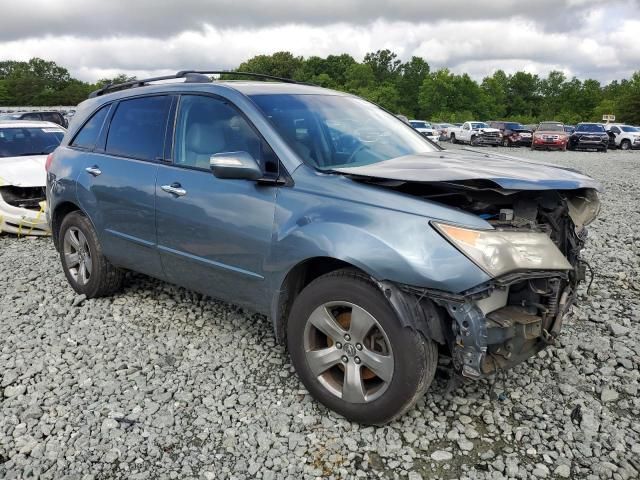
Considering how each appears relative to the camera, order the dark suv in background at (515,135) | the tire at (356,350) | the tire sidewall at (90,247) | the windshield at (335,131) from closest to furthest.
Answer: the tire at (356,350) → the windshield at (335,131) → the tire sidewall at (90,247) → the dark suv in background at (515,135)

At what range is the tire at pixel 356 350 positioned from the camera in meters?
2.67

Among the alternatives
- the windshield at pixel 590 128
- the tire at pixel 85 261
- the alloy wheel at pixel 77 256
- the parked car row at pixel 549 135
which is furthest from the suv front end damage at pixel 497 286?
the windshield at pixel 590 128

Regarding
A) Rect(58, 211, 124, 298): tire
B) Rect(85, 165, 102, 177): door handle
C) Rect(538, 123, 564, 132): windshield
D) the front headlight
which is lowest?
Rect(58, 211, 124, 298): tire

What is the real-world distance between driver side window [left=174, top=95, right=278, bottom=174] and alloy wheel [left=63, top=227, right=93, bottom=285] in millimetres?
1567

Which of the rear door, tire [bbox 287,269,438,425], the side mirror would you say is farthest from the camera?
the rear door

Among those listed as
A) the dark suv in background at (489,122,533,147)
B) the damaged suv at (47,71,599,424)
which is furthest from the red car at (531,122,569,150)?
the damaged suv at (47,71,599,424)

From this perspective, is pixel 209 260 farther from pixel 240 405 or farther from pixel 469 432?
pixel 469 432

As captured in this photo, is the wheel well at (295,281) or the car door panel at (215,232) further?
the car door panel at (215,232)

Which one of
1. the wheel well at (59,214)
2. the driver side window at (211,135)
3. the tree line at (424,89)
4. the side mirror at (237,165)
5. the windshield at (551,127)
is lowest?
the wheel well at (59,214)

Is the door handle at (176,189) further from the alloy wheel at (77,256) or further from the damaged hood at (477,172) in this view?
the alloy wheel at (77,256)

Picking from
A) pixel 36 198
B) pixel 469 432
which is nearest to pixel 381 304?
pixel 469 432

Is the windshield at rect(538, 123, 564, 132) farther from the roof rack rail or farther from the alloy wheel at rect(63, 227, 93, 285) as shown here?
the alloy wheel at rect(63, 227, 93, 285)

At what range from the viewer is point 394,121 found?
4.35 meters

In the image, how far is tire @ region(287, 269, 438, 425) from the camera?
8.75ft
